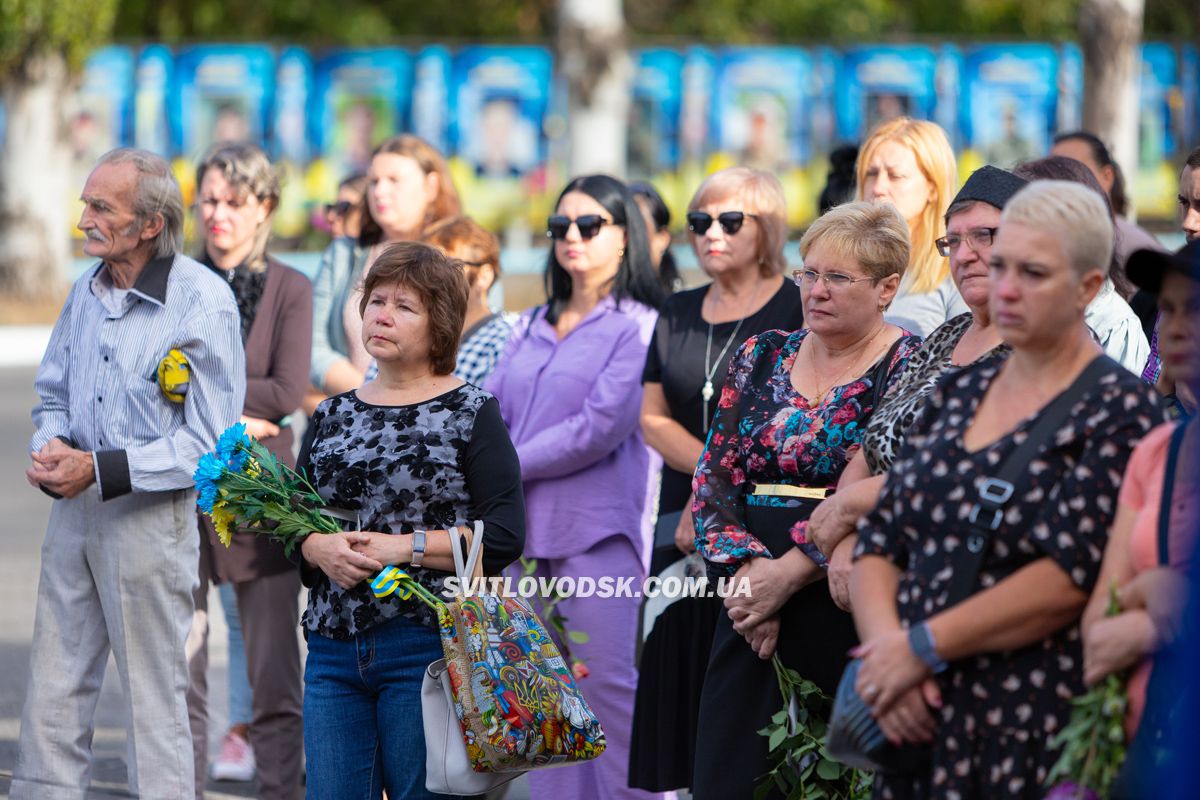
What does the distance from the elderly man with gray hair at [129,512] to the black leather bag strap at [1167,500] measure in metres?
3.04

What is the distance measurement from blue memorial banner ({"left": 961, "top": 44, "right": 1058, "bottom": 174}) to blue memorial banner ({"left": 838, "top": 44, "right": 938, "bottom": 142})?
0.54 metres

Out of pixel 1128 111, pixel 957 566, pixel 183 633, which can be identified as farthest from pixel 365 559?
pixel 1128 111

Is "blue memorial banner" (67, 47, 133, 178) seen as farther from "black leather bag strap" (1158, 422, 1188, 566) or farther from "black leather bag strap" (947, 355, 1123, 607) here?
"black leather bag strap" (1158, 422, 1188, 566)

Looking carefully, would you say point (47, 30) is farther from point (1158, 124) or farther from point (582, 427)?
point (582, 427)

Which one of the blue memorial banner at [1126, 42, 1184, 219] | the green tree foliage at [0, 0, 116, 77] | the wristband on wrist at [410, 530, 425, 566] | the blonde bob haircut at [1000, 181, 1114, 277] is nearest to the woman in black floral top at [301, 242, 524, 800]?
the wristband on wrist at [410, 530, 425, 566]

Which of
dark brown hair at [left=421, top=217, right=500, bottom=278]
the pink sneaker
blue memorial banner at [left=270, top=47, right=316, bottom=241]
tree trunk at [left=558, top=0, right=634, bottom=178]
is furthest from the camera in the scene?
blue memorial banner at [left=270, top=47, right=316, bottom=241]

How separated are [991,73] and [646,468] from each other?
1709cm

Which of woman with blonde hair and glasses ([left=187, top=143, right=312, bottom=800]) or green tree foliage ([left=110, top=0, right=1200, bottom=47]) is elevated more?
green tree foliage ([left=110, top=0, right=1200, bottom=47])

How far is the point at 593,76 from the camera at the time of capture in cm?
1975

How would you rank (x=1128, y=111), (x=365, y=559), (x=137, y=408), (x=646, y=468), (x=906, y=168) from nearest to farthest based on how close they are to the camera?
(x=365, y=559) < (x=137, y=408) < (x=906, y=168) < (x=646, y=468) < (x=1128, y=111)

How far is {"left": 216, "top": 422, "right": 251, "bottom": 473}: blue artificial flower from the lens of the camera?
4.29 m

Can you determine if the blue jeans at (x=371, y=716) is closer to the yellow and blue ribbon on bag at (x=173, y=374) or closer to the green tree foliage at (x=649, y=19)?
the yellow and blue ribbon on bag at (x=173, y=374)

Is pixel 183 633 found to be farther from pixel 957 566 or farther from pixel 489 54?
pixel 489 54

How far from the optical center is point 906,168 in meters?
5.26
